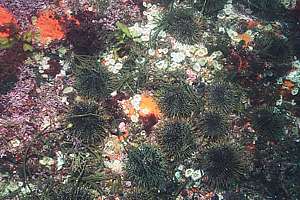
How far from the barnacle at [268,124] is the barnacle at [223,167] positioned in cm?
62

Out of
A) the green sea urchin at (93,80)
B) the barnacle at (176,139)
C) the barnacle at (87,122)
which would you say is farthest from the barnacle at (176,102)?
the barnacle at (87,122)

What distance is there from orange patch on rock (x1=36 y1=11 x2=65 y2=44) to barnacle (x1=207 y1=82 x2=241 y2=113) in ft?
8.07

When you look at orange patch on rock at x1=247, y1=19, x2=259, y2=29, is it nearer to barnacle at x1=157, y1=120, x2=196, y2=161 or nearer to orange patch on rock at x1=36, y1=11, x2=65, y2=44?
barnacle at x1=157, y1=120, x2=196, y2=161

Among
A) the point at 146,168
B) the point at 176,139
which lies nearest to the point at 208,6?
the point at 176,139

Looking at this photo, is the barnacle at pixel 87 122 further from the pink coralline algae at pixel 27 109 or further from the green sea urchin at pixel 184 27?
the green sea urchin at pixel 184 27

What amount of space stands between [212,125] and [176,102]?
597 mm

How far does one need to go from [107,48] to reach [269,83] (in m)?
2.63

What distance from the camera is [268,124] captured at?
5453 mm

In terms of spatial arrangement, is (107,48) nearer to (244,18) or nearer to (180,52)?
(180,52)

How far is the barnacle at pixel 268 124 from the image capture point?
17.8ft

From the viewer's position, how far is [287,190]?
17.1ft

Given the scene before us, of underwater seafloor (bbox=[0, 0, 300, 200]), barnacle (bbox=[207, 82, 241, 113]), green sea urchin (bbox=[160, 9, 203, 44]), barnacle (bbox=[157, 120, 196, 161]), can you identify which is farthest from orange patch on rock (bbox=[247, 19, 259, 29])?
barnacle (bbox=[157, 120, 196, 161])

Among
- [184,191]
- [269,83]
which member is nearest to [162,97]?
[184,191]

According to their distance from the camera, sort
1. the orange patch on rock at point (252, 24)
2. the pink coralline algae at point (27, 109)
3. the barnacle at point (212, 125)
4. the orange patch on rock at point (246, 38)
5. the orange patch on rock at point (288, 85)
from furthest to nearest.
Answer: the orange patch on rock at point (252, 24), the orange patch on rock at point (246, 38), the orange patch on rock at point (288, 85), the barnacle at point (212, 125), the pink coralline algae at point (27, 109)
